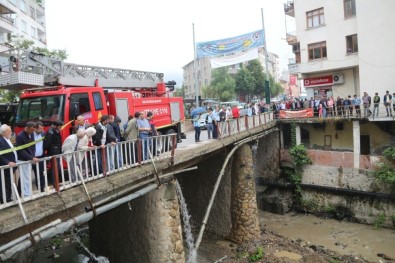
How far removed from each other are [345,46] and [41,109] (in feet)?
70.1

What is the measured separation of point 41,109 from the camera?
941 centimetres

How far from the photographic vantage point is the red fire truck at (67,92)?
9.30m

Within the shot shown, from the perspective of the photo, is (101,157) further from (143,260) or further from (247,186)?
(247,186)

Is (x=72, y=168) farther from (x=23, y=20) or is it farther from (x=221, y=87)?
(x=221, y=87)

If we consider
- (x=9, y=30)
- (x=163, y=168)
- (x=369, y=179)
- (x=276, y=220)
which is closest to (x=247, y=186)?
(x=276, y=220)

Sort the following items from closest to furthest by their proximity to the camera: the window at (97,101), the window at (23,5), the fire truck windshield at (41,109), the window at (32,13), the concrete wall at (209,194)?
the fire truck windshield at (41,109) → the window at (97,101) → the concrete wall at (209,194) → the window at (23,5) → the window at (32,13)

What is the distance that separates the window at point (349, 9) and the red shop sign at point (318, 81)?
14.8 feet

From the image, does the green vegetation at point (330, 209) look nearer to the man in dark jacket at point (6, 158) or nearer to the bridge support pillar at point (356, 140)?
the bridge support pillar at point (356, 140)

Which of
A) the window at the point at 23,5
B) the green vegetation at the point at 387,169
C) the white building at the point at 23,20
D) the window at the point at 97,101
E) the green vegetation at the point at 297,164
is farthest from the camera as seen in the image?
the window at the point at 23,5

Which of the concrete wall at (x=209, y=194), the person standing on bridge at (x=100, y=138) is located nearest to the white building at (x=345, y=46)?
the concrete wall at (x=209, y=194)

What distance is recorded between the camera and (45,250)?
14.0 metres

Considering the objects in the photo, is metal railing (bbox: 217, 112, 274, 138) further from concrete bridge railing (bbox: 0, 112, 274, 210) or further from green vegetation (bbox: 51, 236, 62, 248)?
green vegetation (bbox: 51, 236, 62, 248)

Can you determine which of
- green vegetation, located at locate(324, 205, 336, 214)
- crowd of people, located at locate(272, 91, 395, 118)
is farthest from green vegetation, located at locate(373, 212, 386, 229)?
crowd of people, located at locate(272, 91, 395, 118)

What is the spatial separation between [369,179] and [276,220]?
5.57 meters
